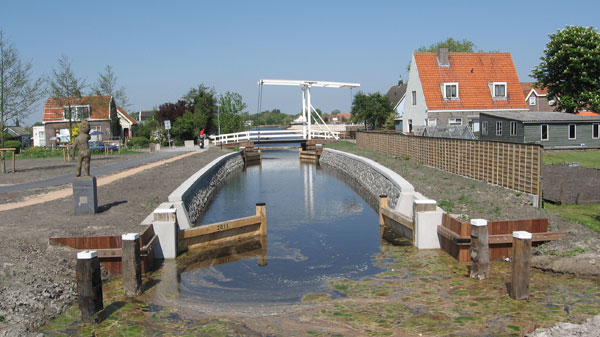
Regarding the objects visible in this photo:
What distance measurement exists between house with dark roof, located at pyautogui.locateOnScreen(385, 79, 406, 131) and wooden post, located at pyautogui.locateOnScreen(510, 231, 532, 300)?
49804 millimetres

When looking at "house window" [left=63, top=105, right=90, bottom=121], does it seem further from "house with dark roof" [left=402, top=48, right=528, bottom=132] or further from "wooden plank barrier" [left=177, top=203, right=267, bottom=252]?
"wooden plank barrier" [left=177, top=203, right=267, bottom=252]

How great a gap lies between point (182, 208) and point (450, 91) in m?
34.1

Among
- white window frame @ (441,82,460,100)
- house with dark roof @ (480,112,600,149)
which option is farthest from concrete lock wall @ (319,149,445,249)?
house with dark roof @ (480,112,600,149)

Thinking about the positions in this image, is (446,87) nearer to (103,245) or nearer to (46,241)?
(103,245)

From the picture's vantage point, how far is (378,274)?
10.7 metres

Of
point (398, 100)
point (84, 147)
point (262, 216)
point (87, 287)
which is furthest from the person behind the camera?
point (398, 100)

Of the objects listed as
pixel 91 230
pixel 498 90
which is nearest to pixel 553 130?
pixel 498 90

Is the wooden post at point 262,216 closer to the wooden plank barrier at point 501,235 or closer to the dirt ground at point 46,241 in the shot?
the dirt ground at point 46,241

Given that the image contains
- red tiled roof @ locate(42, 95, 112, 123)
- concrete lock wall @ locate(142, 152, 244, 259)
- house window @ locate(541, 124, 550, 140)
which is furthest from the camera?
red tiled roof @ locate(42, 95, 112, 123)

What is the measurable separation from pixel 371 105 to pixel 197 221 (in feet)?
160

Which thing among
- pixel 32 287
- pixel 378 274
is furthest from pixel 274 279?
pixel 32 287

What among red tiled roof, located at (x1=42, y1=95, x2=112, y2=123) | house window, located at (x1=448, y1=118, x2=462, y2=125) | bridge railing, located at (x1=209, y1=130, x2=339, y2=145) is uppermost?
red tiled roof, located at (x1=42, y1=95, x2=112, y2=123)

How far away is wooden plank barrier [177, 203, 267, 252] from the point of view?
12453 mm

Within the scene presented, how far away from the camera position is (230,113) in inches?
2569
